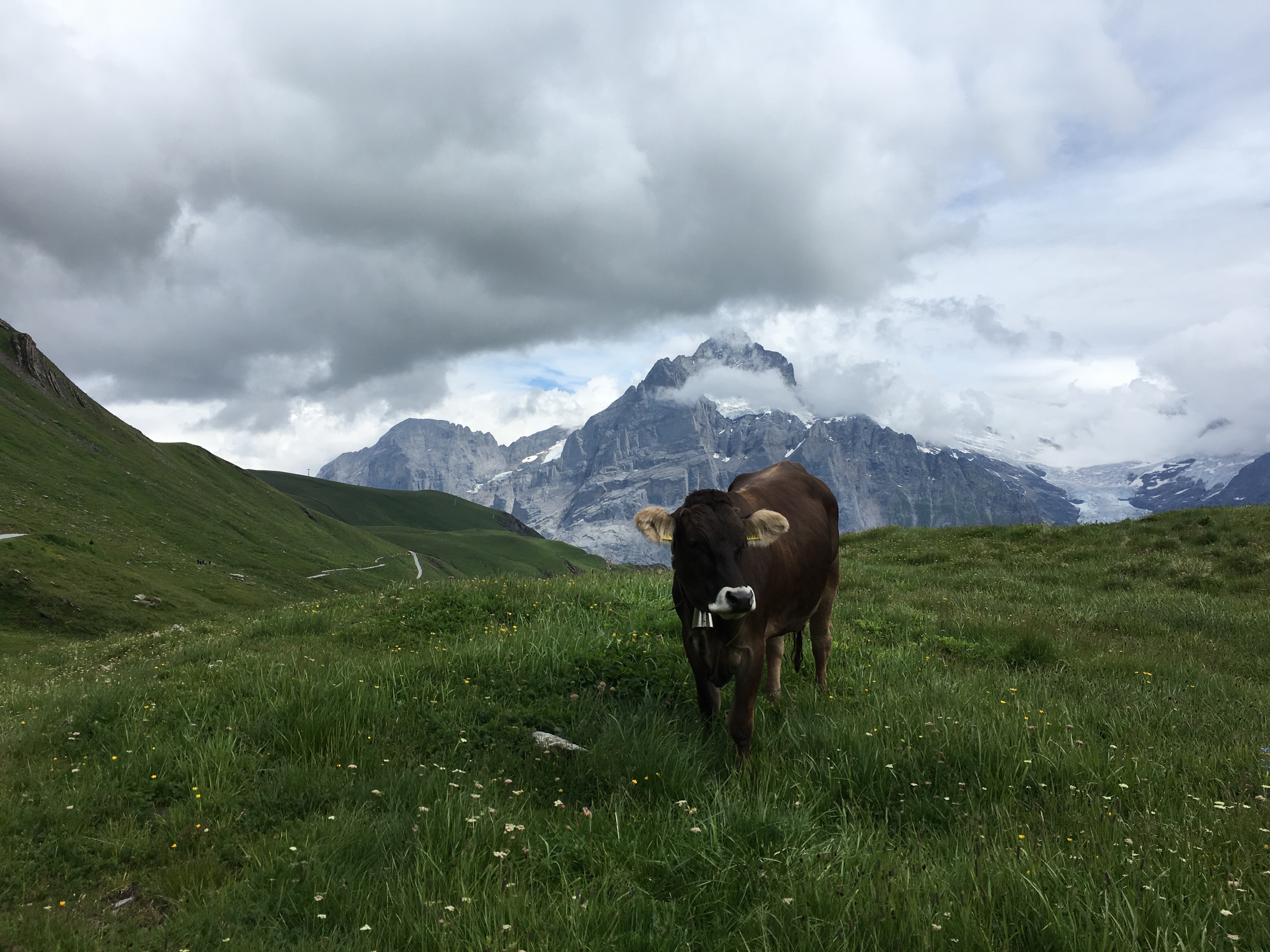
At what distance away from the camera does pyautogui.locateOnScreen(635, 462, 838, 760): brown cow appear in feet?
21.5

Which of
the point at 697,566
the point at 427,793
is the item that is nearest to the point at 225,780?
the point at 427,793

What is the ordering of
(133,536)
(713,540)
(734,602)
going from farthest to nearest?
(133,536) → (713,540) → (734,602)

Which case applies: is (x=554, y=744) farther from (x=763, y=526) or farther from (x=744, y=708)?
(x=763, y=526)

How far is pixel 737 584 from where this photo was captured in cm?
646

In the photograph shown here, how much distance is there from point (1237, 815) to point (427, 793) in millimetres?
6190

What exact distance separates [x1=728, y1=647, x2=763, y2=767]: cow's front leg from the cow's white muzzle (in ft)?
2.92

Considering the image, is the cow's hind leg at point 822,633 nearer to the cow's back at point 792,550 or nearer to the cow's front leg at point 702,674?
the cow's back at point 792,550

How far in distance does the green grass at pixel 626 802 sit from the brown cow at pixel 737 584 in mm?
624

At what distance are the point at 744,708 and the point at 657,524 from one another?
2.05 meters

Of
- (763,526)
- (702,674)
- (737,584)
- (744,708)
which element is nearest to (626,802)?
(744,708)

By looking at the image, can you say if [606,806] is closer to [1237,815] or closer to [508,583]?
[1237,815]

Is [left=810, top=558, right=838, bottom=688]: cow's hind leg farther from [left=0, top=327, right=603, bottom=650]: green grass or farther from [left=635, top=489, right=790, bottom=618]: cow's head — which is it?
[left=0, top=327, right=603, bottom=650]: green grass

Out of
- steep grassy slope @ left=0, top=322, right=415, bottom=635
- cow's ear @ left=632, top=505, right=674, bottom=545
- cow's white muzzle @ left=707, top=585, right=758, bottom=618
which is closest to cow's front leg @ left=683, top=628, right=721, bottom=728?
cow's white muzzle @ left=707, top=585, right=758, bottom=618

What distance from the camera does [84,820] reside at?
5535 mm
